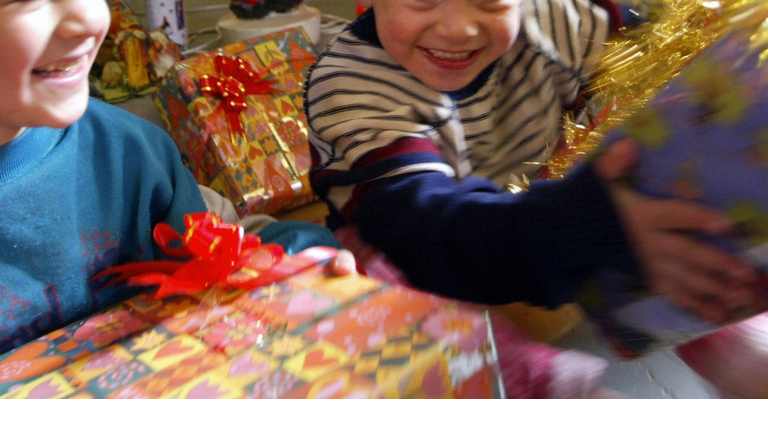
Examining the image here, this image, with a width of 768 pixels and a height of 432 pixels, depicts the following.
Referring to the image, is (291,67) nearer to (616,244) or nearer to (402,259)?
(402,259)

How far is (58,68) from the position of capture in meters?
0.44

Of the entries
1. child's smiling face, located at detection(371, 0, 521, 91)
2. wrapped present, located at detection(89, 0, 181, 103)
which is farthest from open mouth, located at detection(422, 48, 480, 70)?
→ wrapped present, located at detection(89, 0, 181, 103)

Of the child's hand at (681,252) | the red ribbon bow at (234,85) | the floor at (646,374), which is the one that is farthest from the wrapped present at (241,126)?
the child's hand at (681,252)

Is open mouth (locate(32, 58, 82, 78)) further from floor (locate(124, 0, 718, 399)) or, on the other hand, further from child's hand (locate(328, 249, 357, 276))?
floor (locate(124, 0, 718, 399))

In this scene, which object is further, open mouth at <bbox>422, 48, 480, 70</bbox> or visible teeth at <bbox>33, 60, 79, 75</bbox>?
open mouth at <bbox>422, 48, 480, 70</bbox>

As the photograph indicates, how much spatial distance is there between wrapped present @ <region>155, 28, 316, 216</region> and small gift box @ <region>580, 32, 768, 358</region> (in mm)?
657

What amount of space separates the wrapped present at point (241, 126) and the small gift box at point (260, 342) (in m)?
0.45

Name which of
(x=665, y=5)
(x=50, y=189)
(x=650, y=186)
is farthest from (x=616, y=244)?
(x=50, y=189)

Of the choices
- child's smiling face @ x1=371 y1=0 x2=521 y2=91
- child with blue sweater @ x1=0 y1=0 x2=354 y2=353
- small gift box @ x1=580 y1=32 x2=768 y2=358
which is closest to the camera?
small gift box @ x1=580 y1=32 x2=768 y2=358

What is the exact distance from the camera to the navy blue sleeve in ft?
1.28

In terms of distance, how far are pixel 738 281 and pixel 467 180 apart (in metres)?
0.24

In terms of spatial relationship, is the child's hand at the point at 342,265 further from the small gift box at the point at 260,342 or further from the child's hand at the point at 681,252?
the child's hand at the point at 681,252

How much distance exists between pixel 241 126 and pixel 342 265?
0.54m

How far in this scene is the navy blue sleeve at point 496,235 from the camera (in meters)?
0.39
